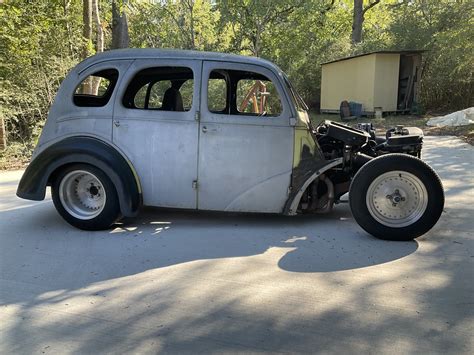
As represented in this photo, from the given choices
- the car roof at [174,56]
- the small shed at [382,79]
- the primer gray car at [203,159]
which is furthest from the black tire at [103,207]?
the small shed at [382,79]

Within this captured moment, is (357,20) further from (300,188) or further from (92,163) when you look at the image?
(92,163)

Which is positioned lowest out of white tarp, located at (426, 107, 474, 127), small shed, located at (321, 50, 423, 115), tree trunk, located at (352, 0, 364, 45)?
white tarp, located at (426, 107, 474, 127)

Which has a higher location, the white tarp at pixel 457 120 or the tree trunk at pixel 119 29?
the tree trunk at pixel 119 29

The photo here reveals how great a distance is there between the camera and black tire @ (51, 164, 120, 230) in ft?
15.6

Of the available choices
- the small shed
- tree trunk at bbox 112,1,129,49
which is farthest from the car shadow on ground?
the small shed

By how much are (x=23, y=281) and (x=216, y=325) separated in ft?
5.98

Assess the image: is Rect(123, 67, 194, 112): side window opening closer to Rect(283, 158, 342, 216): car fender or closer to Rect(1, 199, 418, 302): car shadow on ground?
Rect(1, 199, 418, 302): car shadow on ground

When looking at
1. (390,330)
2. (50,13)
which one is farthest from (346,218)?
(50,13)

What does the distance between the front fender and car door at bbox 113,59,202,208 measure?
0.11 meters

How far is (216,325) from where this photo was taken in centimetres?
293

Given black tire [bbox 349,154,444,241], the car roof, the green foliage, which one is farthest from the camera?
the green foliage

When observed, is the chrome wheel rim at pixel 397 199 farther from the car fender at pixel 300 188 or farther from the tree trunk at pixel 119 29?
the tree trunk at pixel 119 29

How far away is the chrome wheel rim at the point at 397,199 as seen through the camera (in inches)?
176

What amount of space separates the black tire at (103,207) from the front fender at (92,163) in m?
0.09
